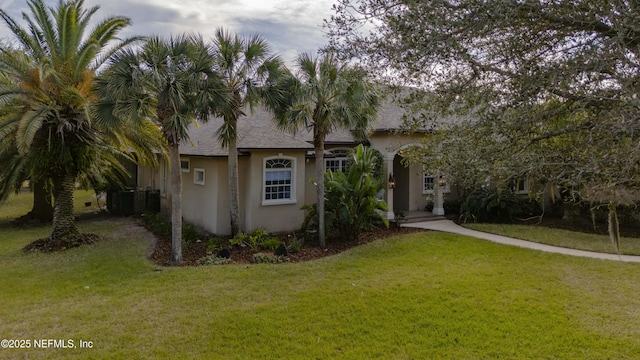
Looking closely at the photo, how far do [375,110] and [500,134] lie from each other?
8.46 meters

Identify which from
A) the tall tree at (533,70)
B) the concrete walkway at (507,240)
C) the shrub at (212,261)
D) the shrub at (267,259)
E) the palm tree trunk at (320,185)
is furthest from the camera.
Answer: the palm tree trunk at (320,185)

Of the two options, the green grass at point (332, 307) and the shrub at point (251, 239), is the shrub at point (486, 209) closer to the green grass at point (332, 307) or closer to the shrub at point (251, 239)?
the green grass at point (332, 307)

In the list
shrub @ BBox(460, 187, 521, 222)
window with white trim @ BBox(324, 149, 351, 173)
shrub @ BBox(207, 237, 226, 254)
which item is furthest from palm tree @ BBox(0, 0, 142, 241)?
shrub @ BBox(460, 187, 521, 222)

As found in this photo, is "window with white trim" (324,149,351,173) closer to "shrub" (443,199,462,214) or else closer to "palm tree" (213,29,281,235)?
"shrub" (443,199,462,214)

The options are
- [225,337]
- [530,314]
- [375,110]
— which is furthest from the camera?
[375,110]

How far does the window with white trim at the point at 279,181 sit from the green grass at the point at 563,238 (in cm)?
742

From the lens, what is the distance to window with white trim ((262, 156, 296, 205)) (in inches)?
559

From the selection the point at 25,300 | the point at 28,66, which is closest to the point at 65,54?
the point at 28,66

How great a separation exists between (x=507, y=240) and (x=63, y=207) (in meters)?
14.9

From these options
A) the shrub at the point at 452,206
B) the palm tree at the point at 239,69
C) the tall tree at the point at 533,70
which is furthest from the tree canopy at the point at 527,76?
the shrub at the point at 452,206

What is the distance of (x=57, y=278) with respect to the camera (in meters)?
9.32

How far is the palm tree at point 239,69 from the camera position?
11.1m

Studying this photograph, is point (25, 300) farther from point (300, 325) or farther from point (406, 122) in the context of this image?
point (406, 122)

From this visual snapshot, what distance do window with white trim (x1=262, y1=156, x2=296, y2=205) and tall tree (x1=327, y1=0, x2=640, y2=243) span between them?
9.39 metres
